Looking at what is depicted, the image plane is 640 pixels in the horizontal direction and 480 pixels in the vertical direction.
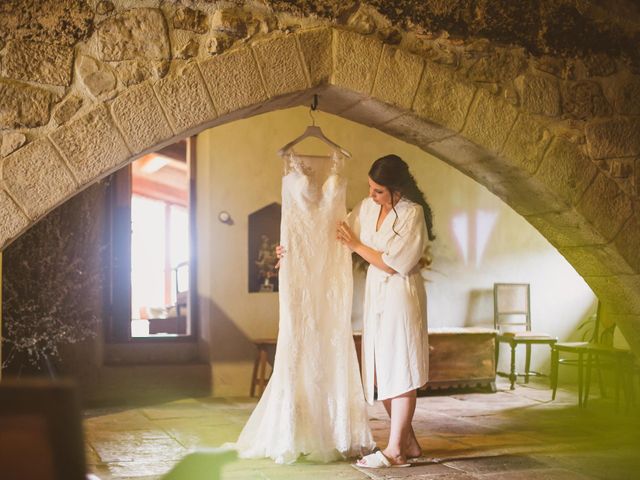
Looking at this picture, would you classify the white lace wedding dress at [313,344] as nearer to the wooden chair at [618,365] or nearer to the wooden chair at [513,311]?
the wooden chair at [618,365]

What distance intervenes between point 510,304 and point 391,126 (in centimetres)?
428

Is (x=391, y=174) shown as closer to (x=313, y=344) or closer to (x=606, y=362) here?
(x=313, y=344)

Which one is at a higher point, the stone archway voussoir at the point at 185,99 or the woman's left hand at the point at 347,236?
the stone archway voussoir at the point at 185,99

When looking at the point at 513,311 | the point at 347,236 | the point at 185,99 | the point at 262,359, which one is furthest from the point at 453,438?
the point at 513,311

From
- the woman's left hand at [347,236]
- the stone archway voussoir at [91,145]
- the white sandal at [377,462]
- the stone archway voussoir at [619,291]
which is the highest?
the stone archway voussoir at [91,145]

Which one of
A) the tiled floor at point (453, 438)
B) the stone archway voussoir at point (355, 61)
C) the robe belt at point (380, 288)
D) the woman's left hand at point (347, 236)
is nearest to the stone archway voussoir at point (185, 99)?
the stone archway voussoir at point (355, 61)

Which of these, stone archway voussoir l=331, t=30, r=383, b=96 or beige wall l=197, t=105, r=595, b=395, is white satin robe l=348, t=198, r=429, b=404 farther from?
beige wall l=197, t=105, r=595, b=395

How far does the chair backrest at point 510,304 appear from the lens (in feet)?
24.9

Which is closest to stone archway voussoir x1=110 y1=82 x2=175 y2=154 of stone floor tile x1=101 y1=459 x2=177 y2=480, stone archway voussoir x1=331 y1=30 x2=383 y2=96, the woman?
stone archway voussoir x1=331 y1=30 x2=383 y2=96

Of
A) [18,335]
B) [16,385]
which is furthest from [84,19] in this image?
[18,335]

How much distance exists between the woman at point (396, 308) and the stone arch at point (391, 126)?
338mm

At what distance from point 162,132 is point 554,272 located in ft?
18.9

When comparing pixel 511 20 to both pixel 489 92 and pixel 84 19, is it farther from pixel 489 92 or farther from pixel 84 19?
pixel 84 19

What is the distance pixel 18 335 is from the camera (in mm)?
5785
